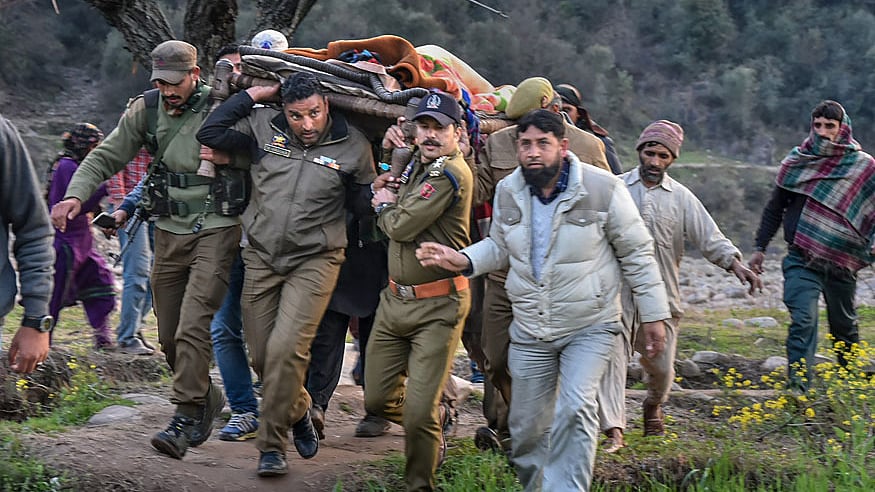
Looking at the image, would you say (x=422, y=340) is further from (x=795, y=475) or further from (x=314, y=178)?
(x=795, y=475)

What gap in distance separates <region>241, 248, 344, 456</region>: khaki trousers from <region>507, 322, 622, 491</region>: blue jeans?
106cm

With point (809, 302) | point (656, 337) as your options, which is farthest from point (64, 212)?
point (809, 302)

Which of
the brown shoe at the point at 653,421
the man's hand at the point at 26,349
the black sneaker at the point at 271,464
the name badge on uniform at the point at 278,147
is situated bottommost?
the black sneaker at the point at 271,464

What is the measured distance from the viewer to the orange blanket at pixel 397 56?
19.2 ft

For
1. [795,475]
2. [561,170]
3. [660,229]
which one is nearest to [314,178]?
[561,170]

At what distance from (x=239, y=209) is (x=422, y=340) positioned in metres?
1.33

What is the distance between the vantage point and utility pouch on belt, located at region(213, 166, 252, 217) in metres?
5.86

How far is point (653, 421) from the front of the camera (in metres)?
6.52

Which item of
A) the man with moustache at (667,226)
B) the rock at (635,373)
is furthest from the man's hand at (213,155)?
the rock at (635,373)

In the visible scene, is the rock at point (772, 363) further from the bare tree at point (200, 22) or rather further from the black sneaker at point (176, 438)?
the black sneaker at point (176, 438)

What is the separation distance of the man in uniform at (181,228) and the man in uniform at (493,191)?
141cm

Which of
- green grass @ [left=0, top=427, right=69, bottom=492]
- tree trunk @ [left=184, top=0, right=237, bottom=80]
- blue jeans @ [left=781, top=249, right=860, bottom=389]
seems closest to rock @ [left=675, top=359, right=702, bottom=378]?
blue jeans @ [left=781, top=249, right=860, bottom=389]

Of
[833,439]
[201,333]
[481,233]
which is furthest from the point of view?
[481,233]

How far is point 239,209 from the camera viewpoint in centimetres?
A: 590
